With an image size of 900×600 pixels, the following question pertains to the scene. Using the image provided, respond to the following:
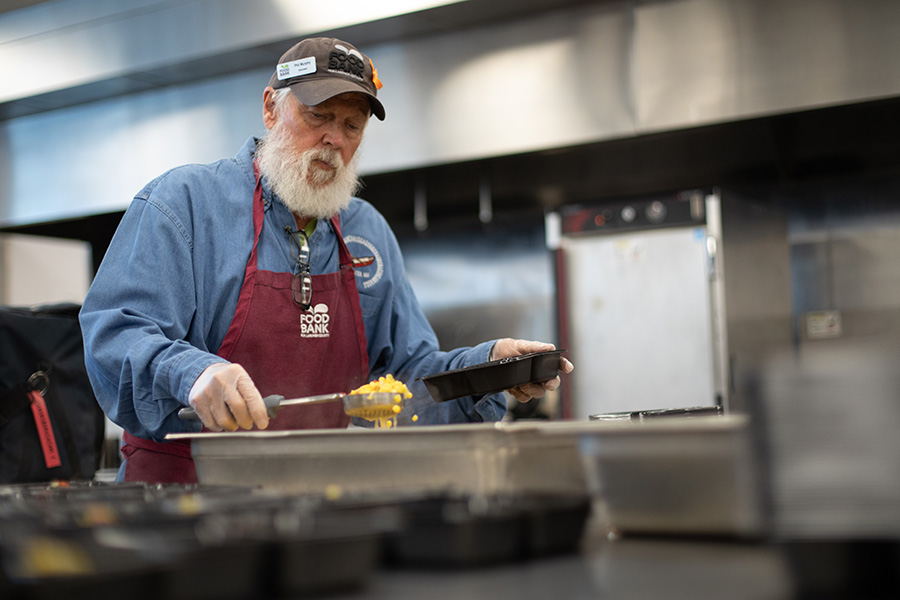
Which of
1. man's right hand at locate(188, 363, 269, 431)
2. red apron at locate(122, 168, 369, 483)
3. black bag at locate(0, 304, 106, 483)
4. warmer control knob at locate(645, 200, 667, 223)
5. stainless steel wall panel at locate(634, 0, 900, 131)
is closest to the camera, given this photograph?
man's right hand at locate(188, 363, 269, 431)

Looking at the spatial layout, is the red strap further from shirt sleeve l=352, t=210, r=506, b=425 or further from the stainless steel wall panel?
the stainless steel wall panel

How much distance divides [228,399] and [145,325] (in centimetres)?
30

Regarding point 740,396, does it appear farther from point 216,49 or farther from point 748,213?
point 216,49

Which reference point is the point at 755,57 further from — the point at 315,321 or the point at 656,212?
the point at 315,321

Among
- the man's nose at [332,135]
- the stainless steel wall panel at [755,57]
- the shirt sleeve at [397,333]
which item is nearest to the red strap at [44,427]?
the shirt sleeve at [397,333]

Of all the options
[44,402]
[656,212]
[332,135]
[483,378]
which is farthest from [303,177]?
[656,212]

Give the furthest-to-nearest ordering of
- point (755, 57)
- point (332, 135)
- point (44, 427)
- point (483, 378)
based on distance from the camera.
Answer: point (755, 57), point (44, 427), point (332, 135), point (483, 378)

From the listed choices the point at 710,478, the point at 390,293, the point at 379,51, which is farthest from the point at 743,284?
the point at 710,478

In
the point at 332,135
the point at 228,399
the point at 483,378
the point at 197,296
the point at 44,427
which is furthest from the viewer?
the point at 44,427

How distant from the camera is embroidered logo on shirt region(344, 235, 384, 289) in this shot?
1.82m

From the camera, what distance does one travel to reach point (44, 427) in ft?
7.73

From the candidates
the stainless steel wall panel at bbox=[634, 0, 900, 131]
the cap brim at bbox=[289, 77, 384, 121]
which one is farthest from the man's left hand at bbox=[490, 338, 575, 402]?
the stainless steel wall panel at bbox=[634, 0, 900, 131]

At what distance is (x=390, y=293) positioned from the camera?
6.13ft

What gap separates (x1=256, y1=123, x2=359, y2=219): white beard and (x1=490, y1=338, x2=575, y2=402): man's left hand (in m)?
0.44
